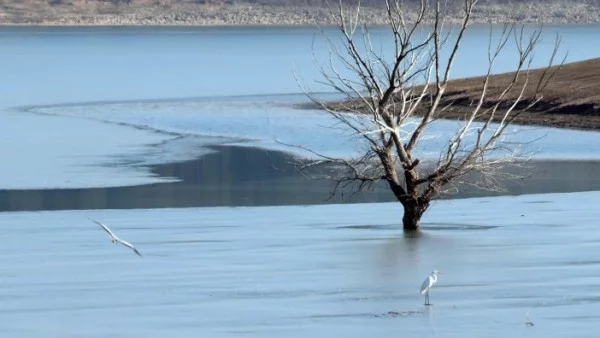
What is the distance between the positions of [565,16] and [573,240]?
117m

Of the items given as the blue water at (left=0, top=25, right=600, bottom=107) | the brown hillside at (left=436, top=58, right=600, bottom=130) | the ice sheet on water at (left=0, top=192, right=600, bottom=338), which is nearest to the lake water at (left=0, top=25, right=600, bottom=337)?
the ice sheet on water at (left=0, top=192, right=600, bottom=338)

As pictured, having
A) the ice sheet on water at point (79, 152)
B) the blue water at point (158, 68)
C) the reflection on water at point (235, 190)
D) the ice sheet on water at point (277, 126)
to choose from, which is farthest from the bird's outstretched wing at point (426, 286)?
the ice sheet on water at point (79, 152)

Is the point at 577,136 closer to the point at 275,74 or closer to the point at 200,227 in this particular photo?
the point at 200,227

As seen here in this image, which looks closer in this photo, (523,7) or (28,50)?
(28,50)

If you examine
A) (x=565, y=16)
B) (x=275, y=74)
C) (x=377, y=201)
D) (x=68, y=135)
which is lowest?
(x=565, y=16)

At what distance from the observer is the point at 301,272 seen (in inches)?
481

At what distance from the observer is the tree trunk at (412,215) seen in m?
14.9

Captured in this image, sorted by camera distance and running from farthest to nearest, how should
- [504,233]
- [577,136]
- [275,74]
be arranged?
[275,74] → [577,136] → [504,233]

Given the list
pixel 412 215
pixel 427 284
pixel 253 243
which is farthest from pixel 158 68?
pixel 427 284

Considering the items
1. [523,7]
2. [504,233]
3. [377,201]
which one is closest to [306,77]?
[377,201]

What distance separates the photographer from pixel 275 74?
50188 millimetres

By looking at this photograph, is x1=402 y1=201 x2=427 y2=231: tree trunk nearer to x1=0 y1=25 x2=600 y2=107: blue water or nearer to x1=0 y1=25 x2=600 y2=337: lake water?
x1=0 y1=25 x2=600 y2=337: lake water

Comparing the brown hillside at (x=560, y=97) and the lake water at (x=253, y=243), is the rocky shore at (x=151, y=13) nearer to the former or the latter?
the brown hillside at (x=560, y=97)

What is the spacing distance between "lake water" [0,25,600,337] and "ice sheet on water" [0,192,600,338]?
23mm
